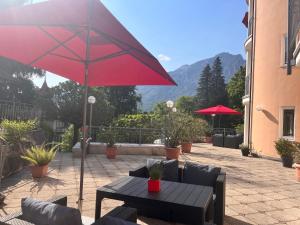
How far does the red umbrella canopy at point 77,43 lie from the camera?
282 cm

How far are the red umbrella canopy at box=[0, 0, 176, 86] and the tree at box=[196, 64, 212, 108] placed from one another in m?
38.0

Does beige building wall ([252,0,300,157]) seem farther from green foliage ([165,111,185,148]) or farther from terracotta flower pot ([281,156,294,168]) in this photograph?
green foliage ([165,111,185,148])

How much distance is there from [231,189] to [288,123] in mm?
6402

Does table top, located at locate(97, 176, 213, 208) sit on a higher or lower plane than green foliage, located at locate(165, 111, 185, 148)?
lower

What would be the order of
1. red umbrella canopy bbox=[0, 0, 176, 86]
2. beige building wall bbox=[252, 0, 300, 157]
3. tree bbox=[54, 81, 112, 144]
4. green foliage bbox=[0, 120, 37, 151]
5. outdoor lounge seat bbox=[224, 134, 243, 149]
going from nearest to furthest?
red umbrella canopy bbox=[0, 0, 176, 86]
green foliage bbox=[0, 120, 37, 151]
beige building wall bbox=[252, 0, 300, 157]
outdoor lounge seat bbox=[224, 134, 243, 149]
tree bbox=[54, 81, 112, 144]

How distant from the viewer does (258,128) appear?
43.0 ft

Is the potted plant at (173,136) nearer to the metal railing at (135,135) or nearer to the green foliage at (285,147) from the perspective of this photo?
the metal railing at (135,135)

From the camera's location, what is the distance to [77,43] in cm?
430

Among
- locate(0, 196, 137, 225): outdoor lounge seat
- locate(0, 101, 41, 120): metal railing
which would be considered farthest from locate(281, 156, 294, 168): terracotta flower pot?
locate(0, 101, 41, 120): metal railing

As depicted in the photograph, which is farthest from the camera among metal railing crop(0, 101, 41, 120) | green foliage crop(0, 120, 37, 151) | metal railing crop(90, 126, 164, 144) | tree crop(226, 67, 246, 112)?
tree crop(226, 67, 246, 112)

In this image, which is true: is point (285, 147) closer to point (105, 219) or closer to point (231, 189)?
point (231, 189)

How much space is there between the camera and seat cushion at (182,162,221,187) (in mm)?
4648

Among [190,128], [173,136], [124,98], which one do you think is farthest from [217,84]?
[173,136]

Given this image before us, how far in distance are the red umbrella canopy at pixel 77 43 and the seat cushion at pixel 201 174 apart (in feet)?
5.29
